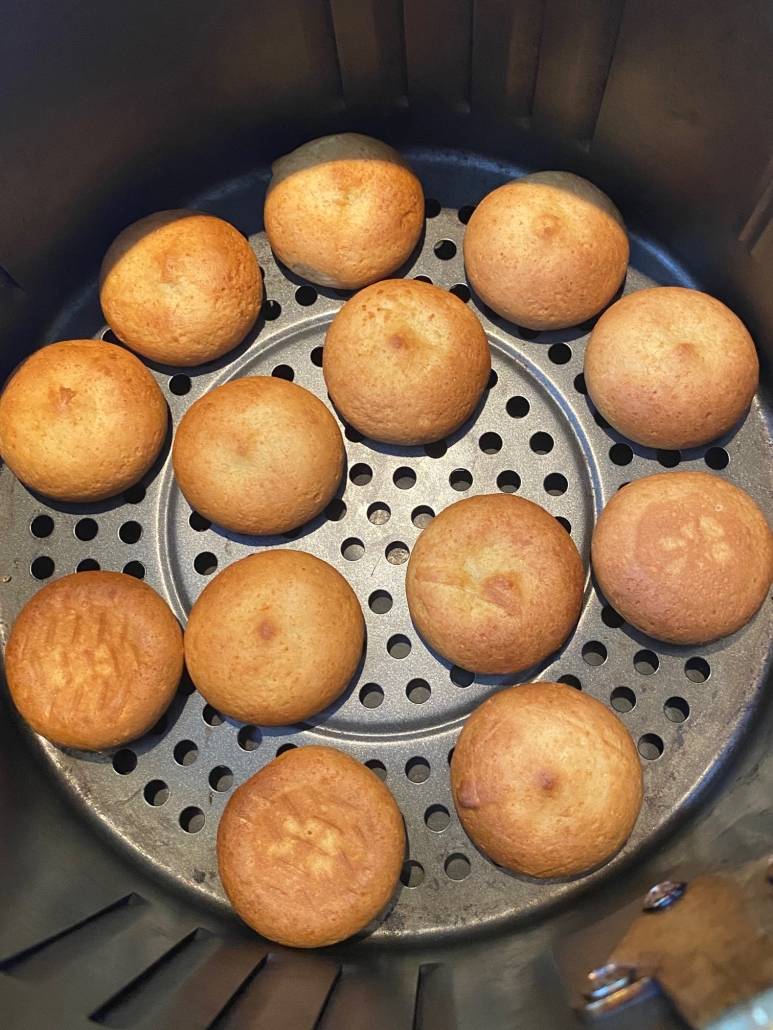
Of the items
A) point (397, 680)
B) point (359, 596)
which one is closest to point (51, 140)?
point (359, 596)

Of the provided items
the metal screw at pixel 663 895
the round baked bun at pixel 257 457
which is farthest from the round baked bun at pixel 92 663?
the metal screw at pixel 663 895

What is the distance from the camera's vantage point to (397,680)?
0.98m

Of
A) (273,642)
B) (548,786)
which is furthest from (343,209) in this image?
(548,786)

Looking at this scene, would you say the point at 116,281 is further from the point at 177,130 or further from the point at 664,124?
the point at 664,124

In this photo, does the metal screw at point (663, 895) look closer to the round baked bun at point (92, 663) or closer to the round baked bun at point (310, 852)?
the round baked bun at point (310, 852)

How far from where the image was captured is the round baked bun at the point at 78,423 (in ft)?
3.07

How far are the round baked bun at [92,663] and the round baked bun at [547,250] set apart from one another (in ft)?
2.11

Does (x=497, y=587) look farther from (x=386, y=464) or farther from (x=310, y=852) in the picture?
(x=310, y=852)

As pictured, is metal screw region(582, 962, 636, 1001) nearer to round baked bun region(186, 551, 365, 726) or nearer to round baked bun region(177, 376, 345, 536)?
round baked bun region(186, 551, 365, 726)

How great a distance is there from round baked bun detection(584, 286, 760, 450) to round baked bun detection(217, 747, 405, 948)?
0.60m

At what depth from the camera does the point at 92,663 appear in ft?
2.96

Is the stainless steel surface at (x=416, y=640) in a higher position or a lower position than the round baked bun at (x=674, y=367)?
lower

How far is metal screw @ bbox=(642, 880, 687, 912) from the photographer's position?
796 mm

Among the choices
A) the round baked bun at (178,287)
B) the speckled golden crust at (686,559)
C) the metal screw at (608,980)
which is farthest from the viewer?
the round baked bun at (178,287)
